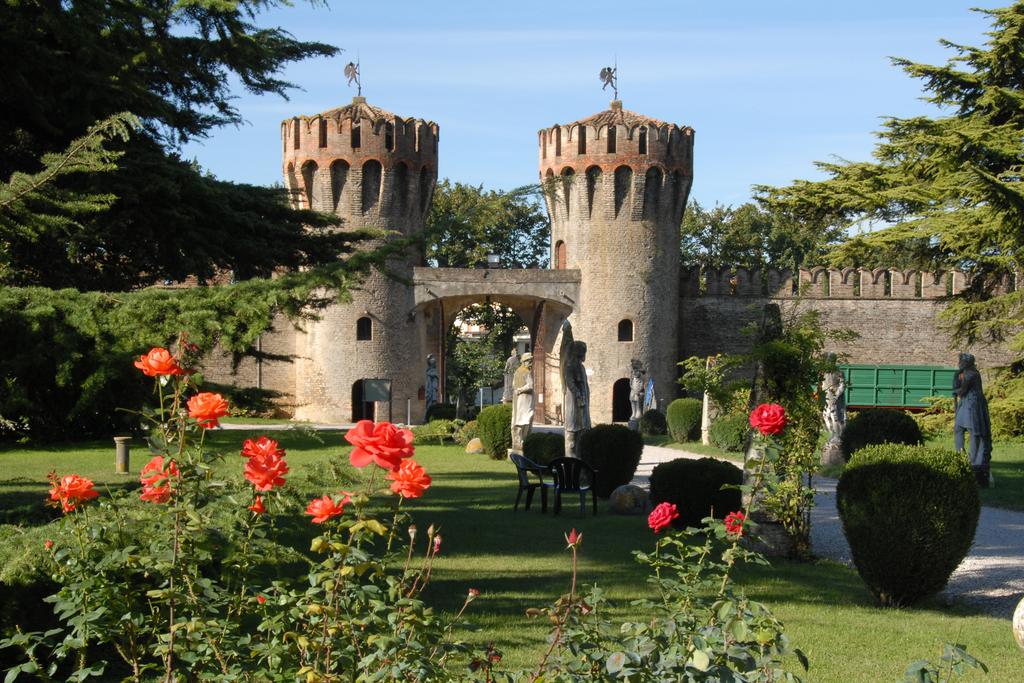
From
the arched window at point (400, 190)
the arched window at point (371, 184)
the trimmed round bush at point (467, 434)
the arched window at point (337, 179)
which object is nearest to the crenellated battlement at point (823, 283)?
the arched window at point (400, 190)

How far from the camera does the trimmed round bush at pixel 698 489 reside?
34.4 feet

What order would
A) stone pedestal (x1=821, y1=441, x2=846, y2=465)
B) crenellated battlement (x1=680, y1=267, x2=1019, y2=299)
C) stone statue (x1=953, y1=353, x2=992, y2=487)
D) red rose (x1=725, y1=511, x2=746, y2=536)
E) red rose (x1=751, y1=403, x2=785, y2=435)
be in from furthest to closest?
crenellated battlement (x1=680, y1=267, x2=1019, y2=299) < stone pedestal (x1=821, y1=441, x2=846, y2=465) < stone statue (x1=953, y1=353, x2=992, y2=487) < red rose (x1=751, y1=403, x2=785, y2=435) < red rose (x1=725, y1=511, x2=746, y2=536)

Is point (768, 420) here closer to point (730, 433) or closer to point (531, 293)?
point (730, 433)

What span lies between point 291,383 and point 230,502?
100 ft

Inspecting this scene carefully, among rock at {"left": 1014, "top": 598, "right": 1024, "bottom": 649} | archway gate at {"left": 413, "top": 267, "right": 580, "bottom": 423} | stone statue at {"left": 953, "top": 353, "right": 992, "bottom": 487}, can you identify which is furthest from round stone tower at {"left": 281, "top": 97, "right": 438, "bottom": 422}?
rock at {"left": 1014, "top": 598, "right": 1024, "bottom": 649}

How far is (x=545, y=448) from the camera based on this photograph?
16.1 m

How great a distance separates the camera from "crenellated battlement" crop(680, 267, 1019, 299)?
116 feet

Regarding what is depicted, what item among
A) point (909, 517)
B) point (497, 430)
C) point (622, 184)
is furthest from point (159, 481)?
point (622, 184)

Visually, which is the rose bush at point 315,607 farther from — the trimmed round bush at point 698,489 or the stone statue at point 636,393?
the stone statue at point 636,393

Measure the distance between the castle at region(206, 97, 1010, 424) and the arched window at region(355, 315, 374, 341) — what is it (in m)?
0.04

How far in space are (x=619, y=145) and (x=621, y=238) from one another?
9.21ft

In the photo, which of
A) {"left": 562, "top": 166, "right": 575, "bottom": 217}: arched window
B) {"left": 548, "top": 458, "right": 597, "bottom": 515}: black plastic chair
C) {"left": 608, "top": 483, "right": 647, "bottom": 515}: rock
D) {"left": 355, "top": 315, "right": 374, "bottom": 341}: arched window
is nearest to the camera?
{"left": 548, "top": 458, "right": 597, "bottom": 515}: black plastic chair

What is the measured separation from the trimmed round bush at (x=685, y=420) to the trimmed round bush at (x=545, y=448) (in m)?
8.52

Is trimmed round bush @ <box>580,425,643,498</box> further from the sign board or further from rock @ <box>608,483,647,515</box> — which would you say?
the sign board
